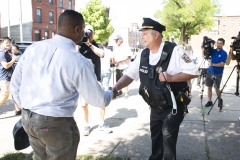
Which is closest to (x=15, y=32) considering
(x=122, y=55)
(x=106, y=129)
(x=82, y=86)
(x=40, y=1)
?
(x=40, y=1)

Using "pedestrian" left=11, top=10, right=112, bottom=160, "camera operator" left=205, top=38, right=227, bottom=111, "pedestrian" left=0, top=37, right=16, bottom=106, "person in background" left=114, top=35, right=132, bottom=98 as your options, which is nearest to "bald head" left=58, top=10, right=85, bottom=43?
"pedestrian" left=11, top=10, right=112, bottom=160

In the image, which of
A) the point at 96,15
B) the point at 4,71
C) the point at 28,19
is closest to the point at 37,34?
the point at 28,19

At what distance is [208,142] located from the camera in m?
4.55

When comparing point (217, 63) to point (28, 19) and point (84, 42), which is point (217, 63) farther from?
point (28, 19)

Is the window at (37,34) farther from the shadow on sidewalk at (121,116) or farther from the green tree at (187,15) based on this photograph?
the shadow on sidewalk at (121,116)

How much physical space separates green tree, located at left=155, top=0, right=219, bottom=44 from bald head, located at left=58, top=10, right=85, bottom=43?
39.0 m

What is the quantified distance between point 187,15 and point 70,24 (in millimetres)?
40908

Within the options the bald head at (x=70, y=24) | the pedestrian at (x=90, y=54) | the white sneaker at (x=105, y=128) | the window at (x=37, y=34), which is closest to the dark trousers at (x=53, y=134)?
the bald head at (x=70, y=24)

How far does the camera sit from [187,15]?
4062cm

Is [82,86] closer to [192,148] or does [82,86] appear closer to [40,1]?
[192,148]

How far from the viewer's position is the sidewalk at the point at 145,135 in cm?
416

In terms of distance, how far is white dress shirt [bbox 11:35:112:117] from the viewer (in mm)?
2168

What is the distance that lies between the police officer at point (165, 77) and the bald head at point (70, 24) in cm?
108

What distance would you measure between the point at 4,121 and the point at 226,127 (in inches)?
188
